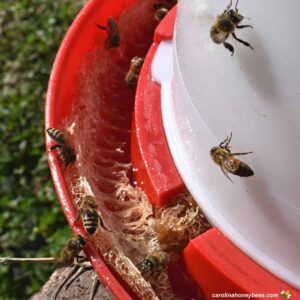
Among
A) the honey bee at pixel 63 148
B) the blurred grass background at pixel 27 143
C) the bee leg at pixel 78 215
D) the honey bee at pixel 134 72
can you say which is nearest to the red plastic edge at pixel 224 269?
the bee leg at pixel 78 215

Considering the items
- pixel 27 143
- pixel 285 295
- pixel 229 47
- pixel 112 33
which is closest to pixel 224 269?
pixel 285 295

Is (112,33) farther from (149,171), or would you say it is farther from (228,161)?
(228,161)


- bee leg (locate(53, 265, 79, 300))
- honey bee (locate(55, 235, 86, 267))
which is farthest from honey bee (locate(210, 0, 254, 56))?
bee leg (locate(53, 265, 79, 300))

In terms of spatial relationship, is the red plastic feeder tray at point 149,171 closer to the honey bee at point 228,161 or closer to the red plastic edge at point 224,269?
the red plastic edge at point 224,269

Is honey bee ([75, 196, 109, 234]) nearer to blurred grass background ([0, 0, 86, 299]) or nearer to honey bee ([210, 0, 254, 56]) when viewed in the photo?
honey bee ([210, 0, 254, 56])

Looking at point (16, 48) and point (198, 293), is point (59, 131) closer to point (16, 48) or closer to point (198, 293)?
point (198, 293)

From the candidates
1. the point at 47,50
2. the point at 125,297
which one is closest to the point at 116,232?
the point at 125,297
